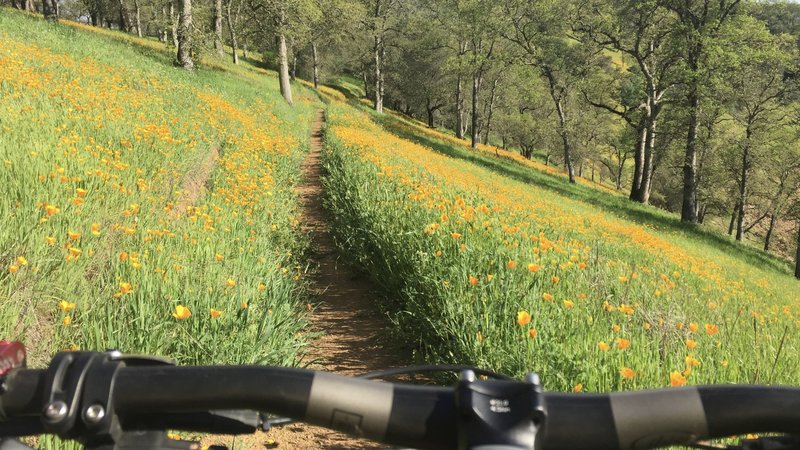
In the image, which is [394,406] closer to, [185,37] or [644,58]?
[185,37]

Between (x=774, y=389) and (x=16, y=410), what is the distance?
161cm

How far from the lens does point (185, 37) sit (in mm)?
18719

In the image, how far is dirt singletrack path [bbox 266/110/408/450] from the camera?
3.75 m

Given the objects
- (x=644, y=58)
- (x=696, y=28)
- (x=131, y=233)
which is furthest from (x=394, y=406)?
(x=644, y=58)

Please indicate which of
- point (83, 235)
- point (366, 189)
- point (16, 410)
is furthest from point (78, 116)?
point (16, 410)

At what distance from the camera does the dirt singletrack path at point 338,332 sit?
3746 millimetres

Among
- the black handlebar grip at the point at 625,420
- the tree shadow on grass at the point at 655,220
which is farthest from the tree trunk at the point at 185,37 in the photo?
the black handlebar grip at the point at 625,420

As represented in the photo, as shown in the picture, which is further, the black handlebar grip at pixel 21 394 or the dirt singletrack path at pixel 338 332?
the dirt singletrack path at pixel 338 332

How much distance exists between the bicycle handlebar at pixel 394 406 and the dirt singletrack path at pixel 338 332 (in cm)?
273

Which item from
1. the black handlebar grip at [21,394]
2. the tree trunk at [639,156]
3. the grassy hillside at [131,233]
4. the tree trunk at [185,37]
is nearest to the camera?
the black handlebar grip at [21,394]

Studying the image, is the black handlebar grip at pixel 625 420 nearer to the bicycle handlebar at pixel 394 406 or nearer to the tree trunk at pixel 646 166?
the bicycle handlebar at pixel 394 406

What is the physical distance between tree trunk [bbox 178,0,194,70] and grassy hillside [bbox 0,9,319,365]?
384 inches

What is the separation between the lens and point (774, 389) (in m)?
1.04

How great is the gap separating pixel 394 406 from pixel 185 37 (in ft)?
69.1
